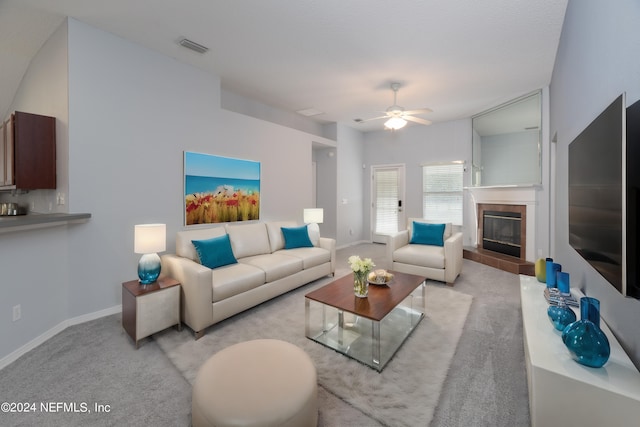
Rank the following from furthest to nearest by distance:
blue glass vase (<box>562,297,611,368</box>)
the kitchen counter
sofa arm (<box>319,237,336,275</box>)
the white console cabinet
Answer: sofa arm (<box>319,237,336,275</box>), the kitchen counter, blue glass vase (<box>562,297,611,368</box>), the white console cabinet

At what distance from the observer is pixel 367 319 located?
7.92 ft

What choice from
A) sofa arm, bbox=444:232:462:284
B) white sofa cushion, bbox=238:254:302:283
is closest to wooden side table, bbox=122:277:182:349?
white sofa cushion, bbox=238:254:302:283

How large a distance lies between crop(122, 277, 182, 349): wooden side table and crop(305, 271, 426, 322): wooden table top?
123cm

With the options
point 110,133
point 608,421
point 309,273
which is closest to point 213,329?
point 309,273

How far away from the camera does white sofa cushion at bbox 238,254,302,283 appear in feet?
10.2

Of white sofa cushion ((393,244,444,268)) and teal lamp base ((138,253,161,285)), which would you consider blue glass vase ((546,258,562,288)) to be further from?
teal lamp base ((138,253,161,285))

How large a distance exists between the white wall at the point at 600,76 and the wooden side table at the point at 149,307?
3076 millimetres

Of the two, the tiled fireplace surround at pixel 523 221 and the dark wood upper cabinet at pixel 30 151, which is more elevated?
the dark wood upper cabinet at pixel 30 151

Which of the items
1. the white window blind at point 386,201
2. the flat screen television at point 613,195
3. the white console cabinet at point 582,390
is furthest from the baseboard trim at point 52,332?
the white window blind at point 386,201

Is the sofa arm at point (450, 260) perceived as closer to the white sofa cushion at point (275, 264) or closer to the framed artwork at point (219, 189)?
the white sofa cushion at point (275, 264)

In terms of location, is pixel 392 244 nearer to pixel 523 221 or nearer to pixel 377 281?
pixel 377 281

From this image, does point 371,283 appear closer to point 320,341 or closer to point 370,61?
point 320,341

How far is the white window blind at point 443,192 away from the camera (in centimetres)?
590

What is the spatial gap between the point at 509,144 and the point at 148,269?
Answer: 242 inches
